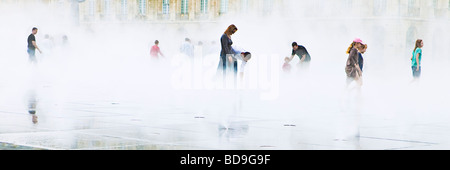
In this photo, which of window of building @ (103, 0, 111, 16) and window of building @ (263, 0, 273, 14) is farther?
window of building @ (103, 0, 111, 16)

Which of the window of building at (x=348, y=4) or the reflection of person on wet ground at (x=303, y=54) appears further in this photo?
the window of building at (x=348, y=4)

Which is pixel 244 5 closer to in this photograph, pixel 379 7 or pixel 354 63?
pixel 379 7

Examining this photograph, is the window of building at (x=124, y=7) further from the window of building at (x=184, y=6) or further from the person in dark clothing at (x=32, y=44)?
the person in dark clothing at (x=32, y=44)

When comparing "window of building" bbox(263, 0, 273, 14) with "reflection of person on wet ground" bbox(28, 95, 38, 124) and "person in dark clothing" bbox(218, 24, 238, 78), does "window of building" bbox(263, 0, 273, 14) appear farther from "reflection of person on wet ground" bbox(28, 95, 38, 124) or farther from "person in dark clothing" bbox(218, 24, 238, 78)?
"reflection of person on wet ground" bbox(28, 95, 38, 124)

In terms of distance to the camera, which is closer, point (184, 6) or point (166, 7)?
point (184, 6)

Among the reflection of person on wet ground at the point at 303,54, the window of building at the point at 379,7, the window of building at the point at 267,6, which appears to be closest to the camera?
the reflection of person on wet ground at the point at 303,54

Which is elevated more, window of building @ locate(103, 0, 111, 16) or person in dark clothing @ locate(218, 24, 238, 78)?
person in dark clothing @ locate(218, 24, 238, 78)

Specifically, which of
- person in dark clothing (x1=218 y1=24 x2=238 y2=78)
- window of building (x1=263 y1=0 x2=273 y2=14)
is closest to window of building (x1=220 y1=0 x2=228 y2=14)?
window of building (x1=263 y1=0 x2=273 y2=14)

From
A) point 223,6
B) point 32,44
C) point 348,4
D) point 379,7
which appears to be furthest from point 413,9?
point 32,44

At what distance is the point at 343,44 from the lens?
53125 millimetres

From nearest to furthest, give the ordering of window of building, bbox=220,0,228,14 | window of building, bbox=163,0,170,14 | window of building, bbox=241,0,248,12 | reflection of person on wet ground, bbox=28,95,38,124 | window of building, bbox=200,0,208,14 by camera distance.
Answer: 1. reflection of person on wet ground, bbox=28,95,38,124
2. window of building, bbox=241,0,248,12
3. window of building, bbox=220,0,228,14
4. window of building, bbox=200,0,208,14
5. window of building, bbox=163,0,170,14

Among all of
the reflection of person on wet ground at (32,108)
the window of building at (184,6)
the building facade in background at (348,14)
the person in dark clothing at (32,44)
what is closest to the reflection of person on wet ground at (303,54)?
the person in dark clothing at (32,44)

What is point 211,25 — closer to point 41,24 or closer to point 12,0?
point 41,24
